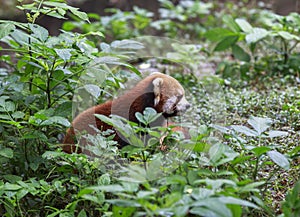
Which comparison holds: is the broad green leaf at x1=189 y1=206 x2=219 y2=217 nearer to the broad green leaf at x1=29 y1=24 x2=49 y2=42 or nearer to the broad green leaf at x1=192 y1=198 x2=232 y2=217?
the broad green leaf at x1=192 y1=198 x2=232 y2=217

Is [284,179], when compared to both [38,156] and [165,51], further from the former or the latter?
[165,51]

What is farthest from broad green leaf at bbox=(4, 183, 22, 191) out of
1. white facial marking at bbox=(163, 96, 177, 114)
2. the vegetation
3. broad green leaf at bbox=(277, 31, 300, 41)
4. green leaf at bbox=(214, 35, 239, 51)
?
broad green leaf at bbox=(277, 31, 300, 41)

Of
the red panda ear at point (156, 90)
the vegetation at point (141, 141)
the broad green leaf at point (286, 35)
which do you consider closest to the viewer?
the vegetation at point (141, 141)

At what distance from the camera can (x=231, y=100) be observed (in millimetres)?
4285

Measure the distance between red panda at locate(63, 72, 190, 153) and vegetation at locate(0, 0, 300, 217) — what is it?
10 centimetres

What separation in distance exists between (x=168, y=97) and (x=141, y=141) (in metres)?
1.32

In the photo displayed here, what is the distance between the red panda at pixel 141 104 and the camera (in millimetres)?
3551

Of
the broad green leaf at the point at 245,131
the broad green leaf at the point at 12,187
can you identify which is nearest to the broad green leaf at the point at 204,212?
the broad green leaf at the point at 245,131

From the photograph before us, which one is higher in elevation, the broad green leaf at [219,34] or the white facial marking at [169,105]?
the broad green leaf at [219,34]

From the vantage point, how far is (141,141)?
8.82 feet

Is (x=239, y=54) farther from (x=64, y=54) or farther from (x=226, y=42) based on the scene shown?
(x=64, y=54)

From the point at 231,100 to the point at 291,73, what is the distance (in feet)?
3.58

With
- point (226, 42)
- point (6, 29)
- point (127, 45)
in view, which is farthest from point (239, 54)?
point (6, 29)

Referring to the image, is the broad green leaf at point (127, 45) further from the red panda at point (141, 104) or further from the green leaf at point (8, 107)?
the green leaf at point (8, 107)
